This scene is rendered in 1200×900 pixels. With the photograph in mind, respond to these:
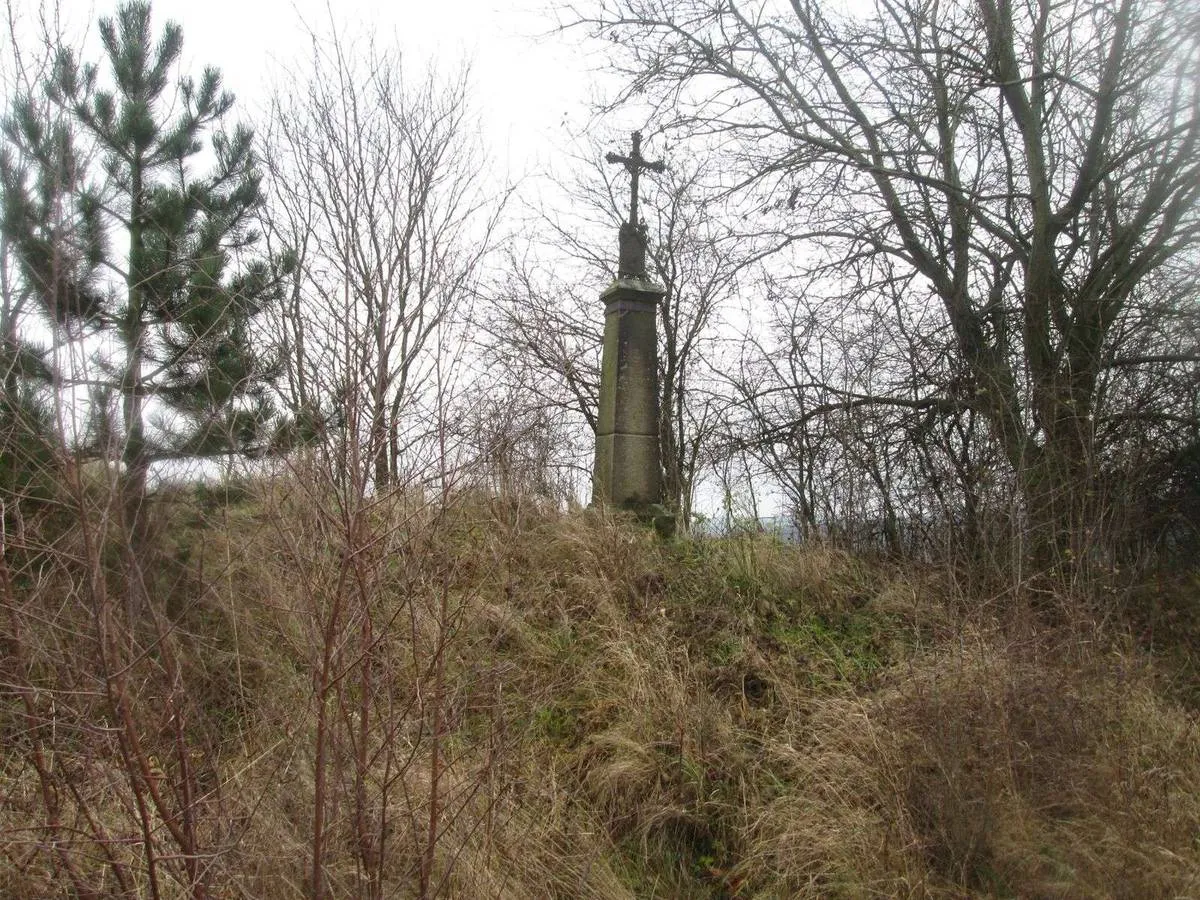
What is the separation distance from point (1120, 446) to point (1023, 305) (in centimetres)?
150

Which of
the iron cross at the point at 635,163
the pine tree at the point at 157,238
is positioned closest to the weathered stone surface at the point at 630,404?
the iron cross at the point at 635,163

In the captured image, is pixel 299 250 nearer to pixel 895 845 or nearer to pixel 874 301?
pixel 895 845

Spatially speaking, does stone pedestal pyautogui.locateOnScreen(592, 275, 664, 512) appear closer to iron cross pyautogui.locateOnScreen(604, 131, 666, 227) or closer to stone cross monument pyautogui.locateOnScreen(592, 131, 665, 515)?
stone cross monument pyautogui.locateOnScreen(592, 131, 665, 515)

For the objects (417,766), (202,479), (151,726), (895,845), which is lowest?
(895,845)

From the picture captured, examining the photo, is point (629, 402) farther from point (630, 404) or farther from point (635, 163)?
point (635, 163)

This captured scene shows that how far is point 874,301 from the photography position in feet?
25.2

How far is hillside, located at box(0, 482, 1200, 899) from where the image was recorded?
243 centimetres

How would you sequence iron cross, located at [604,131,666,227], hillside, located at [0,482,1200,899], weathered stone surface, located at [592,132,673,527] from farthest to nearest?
iron cross, located at [604,131,666,227] < weathered stone surface, located at [592,132,673,527] < hillside, located at [0,482,1200,899]

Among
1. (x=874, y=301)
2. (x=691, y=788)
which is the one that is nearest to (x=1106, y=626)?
(x=691, y=788)

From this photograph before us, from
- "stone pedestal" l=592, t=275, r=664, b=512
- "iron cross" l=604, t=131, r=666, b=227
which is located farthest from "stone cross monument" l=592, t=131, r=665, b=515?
"iron cross" l=604, t=131, r=666, b=227

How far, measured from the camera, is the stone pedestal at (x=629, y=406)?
21.9 ft

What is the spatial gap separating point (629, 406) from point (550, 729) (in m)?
3.03

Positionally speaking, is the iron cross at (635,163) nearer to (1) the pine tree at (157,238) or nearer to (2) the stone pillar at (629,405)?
(2) the stone pillar at (629,405)

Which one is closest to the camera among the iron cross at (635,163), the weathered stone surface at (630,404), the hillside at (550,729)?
the hillside at (550,729)
